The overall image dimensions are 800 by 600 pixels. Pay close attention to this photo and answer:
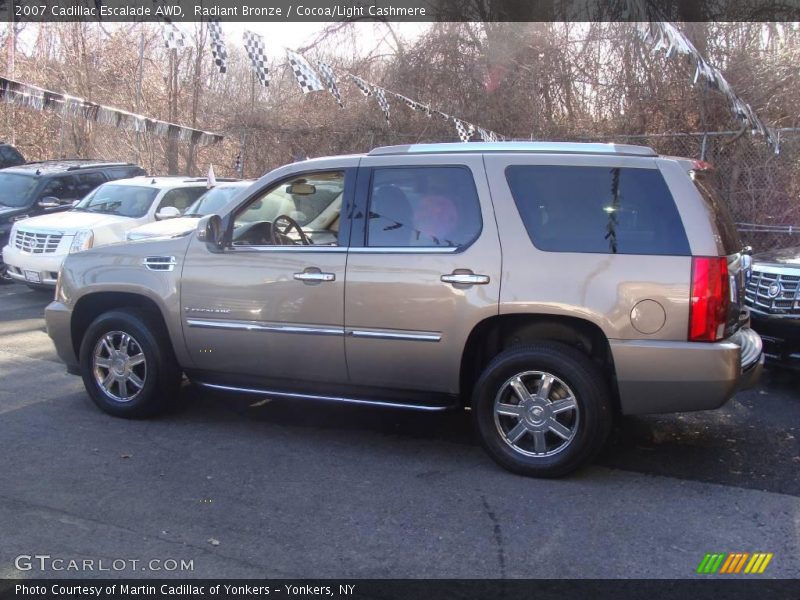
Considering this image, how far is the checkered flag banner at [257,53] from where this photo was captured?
41.7ft

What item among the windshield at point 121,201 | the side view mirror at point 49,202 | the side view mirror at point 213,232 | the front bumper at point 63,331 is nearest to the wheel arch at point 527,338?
the side view mirror at point 213,232

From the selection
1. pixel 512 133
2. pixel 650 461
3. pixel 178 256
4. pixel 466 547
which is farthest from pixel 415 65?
pixel 466 547

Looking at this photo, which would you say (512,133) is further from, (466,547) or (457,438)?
(466,547)

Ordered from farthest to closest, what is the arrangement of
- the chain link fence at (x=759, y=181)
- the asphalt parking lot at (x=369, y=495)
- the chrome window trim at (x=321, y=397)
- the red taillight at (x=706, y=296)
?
1. the chain link fence at (x=759, y=181)
2. the chrome window trim at (x=321, y=397)
3. the red taillight at (x=706, y=296)
4. the asphalt parking lot at (x=369, y=495)

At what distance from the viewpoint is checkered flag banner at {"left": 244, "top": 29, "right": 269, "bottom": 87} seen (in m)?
12.7

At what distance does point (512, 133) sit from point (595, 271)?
1057 cm

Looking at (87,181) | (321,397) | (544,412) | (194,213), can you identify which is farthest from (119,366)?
(87,181)

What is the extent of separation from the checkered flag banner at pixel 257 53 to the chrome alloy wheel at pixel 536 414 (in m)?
9.34

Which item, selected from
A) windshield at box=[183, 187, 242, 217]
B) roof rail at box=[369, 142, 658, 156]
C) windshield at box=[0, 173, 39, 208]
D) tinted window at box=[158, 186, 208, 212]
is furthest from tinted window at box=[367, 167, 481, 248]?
windshield at box=[0, 173, 39, 208]

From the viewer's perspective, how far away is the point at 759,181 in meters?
11.5

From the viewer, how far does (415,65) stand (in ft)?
51.9

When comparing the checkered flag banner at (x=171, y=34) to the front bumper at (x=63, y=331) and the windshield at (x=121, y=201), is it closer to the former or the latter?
the windshield at (x=121, y=201)
